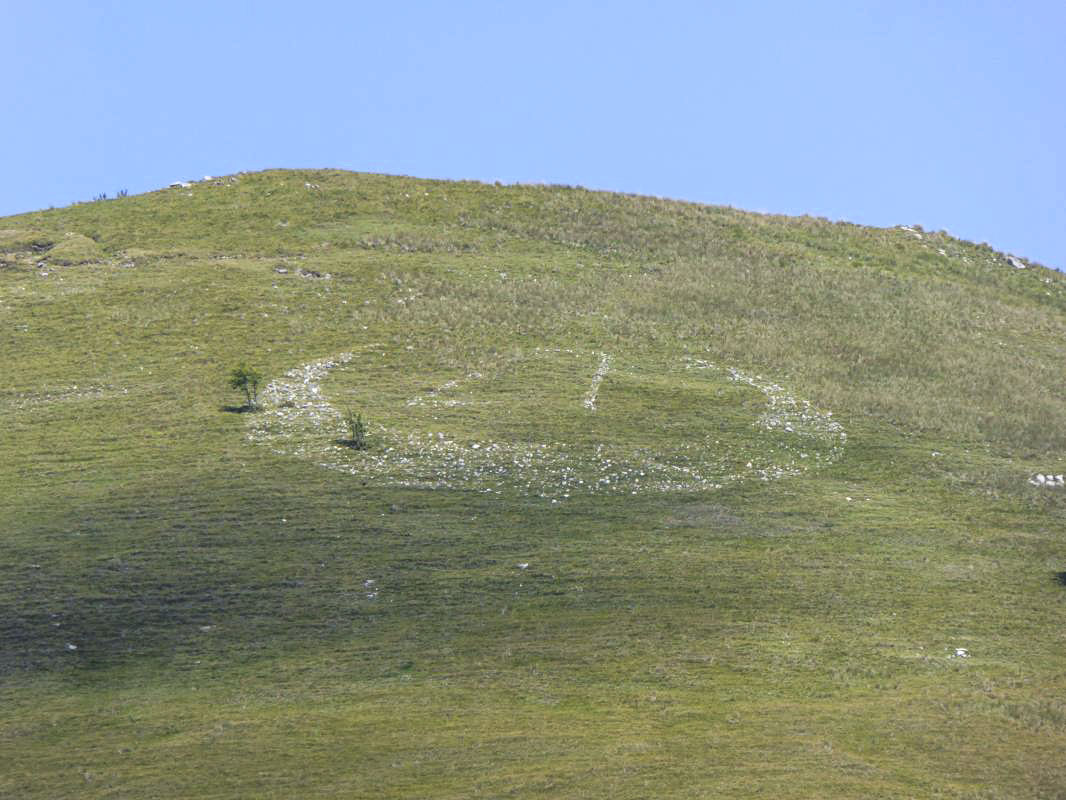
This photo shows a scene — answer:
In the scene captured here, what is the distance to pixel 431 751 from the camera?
36.9 m

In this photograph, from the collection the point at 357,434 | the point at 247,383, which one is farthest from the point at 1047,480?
the point at 247,383

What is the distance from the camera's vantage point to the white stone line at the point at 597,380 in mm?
66525

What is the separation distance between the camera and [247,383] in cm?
6556

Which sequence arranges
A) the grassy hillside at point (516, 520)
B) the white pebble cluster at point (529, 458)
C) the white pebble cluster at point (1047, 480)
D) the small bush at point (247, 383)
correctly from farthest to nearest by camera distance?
1. the small bush at point (247, 383)
2. the white pebble cluster at point (1047, 480)
3. the white pebble cluster at point (529, 458)
4. the grassy hillside at point (516, 520)

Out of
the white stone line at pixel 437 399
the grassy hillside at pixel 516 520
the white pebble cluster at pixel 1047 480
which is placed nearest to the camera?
the grassy hillside at pixel 516 520

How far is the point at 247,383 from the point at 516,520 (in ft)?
66.3

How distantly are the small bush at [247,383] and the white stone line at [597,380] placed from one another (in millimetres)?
17978

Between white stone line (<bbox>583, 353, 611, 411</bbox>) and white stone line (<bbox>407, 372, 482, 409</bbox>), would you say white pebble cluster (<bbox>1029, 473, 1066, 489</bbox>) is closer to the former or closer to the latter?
white stone line (<bbox>583, 353, 611, 411</bbox>)

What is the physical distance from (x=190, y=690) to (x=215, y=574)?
769 cm

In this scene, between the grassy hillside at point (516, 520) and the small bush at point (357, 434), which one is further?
the small bush at point (357, 434)

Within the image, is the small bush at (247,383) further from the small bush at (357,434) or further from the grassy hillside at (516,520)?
the small bush at (357,434)

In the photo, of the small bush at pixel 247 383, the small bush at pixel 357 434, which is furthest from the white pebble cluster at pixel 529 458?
the small bush at pixel 247 383

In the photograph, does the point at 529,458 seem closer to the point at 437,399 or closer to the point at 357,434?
the point at 357,434

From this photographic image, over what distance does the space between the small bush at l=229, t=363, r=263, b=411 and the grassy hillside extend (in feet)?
2.74
